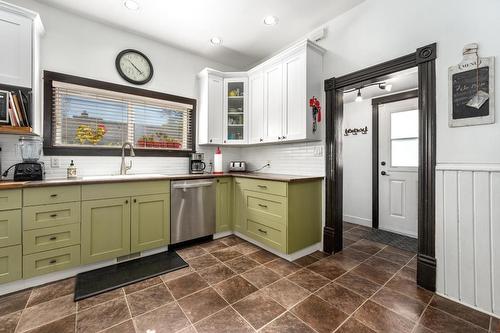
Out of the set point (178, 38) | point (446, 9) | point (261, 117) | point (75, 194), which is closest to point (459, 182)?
point (446, 9)

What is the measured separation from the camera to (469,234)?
165 centimetres

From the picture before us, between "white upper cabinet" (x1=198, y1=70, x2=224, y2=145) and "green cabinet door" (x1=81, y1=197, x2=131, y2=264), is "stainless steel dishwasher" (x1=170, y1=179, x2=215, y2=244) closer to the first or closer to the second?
"green cabinet door" (x1=81, y1=197, x2=131, y2=264)

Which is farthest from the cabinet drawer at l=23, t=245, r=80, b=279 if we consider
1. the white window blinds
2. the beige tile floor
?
the white window blinds

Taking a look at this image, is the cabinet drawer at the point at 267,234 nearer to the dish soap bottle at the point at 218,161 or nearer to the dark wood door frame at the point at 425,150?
the dish soap bottle at the point at 218,161

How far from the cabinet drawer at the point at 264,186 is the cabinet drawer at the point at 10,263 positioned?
2.24 m

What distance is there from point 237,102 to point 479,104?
2.72 m

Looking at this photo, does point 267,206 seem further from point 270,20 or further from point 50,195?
point 270,20

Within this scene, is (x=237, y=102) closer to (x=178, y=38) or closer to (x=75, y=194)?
(x=178, y=38)

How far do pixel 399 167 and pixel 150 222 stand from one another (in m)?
3.64

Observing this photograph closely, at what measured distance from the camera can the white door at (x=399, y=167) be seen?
326 cm

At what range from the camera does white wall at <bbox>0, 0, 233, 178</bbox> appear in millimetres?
2391


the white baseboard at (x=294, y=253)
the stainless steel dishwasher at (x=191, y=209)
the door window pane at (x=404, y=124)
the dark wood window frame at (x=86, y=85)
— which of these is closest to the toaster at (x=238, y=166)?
the stainless steel dishwasher at (x=191, y=209)

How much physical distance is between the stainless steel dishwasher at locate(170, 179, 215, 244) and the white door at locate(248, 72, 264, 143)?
0.94 meters

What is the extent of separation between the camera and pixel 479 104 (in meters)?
1.61
